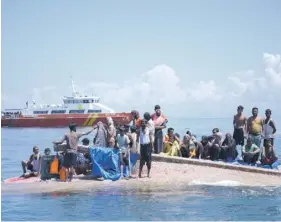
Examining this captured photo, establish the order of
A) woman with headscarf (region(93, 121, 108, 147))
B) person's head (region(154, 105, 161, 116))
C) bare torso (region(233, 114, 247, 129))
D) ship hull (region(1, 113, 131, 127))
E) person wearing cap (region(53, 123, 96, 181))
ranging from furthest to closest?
ship hull (region(1, 113, 131, 127))
bare torso (region(233, 114, 247, 129))
woman with headscarf (region(93, 121, 108, 147))
person's head (region(154, 105, 161, 116))
person wearing cap (region(53, 123, 96, 181))

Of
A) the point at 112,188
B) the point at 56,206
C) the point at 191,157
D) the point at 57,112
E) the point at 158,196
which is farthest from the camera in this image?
the point at 57,112

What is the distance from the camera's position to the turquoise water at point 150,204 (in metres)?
9.37

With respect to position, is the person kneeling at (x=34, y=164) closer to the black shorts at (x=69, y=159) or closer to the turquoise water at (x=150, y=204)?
the black shorts at (x=69, y=159)

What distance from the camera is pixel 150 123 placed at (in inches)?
472

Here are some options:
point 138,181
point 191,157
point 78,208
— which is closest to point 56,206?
point 78,208

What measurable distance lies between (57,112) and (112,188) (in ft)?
186

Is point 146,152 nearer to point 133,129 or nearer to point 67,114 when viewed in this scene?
point 133,129

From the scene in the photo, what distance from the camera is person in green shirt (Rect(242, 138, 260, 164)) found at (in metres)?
13.1

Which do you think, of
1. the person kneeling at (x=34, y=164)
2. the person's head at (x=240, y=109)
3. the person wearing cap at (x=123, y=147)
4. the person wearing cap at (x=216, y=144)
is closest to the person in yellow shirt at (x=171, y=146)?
the person wearing cap at (x=216, y=144)

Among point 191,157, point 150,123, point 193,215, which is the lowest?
point 193,215

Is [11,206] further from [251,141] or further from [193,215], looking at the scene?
[251,141]

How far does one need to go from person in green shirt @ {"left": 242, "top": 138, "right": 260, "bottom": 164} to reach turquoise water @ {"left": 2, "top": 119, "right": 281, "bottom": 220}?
1.62 metres

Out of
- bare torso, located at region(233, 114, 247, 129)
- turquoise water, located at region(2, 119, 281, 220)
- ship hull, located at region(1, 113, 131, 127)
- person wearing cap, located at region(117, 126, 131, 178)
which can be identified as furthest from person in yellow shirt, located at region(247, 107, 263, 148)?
ship hull, located at region(1, 113, 131, 127)

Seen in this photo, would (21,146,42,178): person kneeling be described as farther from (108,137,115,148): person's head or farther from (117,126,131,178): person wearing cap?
(117,126,131,178): person wearing cap
